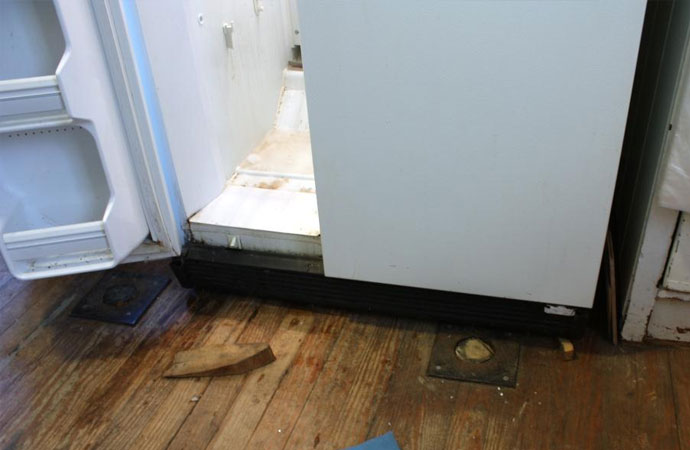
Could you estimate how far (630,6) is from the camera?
84cm

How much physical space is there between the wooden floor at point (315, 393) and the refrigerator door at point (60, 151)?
22 centimetres

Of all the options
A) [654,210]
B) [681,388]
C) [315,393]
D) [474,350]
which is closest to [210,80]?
[315,393]

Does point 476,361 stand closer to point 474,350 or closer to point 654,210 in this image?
point 474,350

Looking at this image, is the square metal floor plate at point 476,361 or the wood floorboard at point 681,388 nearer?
the wood floorboard at point 681,388

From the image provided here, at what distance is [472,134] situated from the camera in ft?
3.31

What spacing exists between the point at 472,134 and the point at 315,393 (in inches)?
23.8

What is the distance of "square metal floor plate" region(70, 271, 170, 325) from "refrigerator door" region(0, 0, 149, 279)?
19cm

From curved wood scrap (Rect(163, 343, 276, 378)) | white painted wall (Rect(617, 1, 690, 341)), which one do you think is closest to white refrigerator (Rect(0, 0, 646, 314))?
white painted wall (Rect(617, 1, 690, 341))

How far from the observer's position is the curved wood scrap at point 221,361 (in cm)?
124

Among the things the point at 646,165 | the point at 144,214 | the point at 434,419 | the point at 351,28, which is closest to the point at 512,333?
the point at 434,419

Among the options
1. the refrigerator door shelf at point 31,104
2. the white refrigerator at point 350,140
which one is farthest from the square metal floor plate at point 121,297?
the refrigerator door shelf at point 31,104

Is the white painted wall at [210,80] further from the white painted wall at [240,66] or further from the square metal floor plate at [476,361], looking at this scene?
the square metal floor plate at [476,361]

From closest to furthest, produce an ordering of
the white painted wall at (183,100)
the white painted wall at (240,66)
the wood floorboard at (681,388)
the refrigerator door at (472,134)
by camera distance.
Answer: the refrigerator door at (472,134), the wood floorboard at (681,388), the white painted wall at (183,100), the white painted wall at (240,66)

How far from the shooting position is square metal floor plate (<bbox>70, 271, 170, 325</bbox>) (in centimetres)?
142
